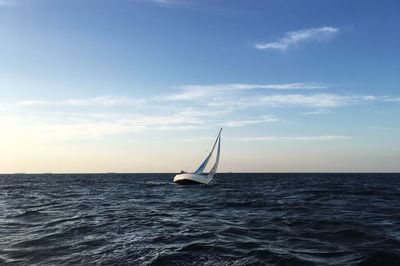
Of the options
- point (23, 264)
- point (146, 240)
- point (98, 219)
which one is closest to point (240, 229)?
point (146, 240)

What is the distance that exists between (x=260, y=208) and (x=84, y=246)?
57.6 ft

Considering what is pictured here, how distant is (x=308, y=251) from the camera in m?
15.5

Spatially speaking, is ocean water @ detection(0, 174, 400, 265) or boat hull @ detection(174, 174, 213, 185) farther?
boat hull @ detection(174, 174, 213, 185)

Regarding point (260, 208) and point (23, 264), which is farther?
point (260, 208)

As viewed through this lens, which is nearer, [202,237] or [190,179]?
[202,237]

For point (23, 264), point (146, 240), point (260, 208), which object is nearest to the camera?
point (23, 264)

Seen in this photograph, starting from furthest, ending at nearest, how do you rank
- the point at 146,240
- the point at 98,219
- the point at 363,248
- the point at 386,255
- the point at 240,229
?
the point at 98,219 < the point at 240,229 < the point at 146,240 < the point at 363,248 < the point at 386,255

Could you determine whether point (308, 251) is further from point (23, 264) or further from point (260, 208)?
point (260, 208)

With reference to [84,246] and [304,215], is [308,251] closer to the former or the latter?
[84,246]

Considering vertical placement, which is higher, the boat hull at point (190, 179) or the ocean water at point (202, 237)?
the boat hull at point (190, 179)

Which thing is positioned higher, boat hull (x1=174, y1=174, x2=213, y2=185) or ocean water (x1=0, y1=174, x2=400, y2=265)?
boat hull (x1=174, y1=174, x2=213, y2=185)

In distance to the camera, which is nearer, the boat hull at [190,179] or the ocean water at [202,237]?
the ocean water at [202,237]

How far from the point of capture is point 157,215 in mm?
27203

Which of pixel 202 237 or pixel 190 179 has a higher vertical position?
pixel 190 179
